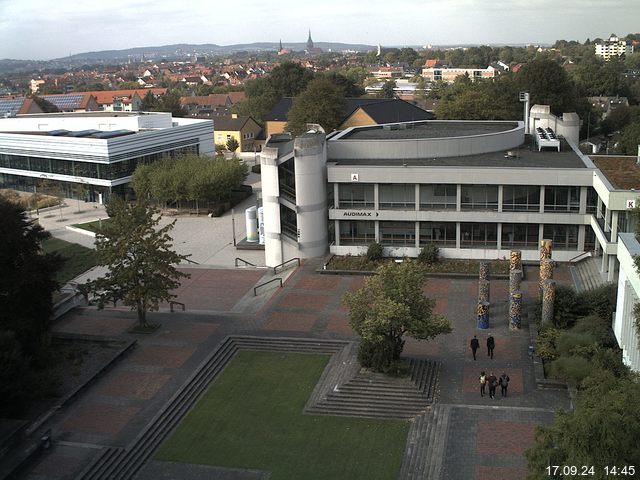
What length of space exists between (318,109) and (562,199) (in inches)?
1606

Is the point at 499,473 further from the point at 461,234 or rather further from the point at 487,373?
the point at 461,234

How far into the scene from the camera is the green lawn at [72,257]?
4544 cm

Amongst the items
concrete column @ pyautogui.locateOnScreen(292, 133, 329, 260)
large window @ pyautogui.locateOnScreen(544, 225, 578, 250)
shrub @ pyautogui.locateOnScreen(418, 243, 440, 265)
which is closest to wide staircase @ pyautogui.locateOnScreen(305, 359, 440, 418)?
shrub @ pyautogui.locateOnScreen(418, 243, 440, 265)

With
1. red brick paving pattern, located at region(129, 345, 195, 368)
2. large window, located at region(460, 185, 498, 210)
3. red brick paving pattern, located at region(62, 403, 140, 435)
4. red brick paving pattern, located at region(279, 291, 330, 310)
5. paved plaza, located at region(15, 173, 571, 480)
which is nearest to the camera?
paved plaza, located at region(15, 173, 571, 480)

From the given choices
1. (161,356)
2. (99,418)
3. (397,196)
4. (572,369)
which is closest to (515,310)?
(572,369)

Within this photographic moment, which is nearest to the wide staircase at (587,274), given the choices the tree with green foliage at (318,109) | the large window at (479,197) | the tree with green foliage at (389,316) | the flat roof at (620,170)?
the flat roof at (620,170)

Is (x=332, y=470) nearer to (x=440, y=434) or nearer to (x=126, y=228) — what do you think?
(x=440, y=434)

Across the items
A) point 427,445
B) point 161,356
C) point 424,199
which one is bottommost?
point 427,445

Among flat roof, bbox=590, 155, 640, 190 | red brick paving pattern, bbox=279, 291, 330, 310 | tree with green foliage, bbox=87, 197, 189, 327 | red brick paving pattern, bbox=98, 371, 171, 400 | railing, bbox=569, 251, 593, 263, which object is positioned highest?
flat roof, bbox=590, 155, 640, 190

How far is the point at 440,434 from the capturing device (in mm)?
24266

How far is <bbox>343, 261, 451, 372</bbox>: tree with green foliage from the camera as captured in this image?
26891 millimetres

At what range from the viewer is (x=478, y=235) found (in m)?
42.9

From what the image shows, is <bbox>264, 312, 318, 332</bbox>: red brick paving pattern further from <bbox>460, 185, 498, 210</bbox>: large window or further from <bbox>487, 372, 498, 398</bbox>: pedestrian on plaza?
<bbox>460, 185, 498, 210</bbox>: large window

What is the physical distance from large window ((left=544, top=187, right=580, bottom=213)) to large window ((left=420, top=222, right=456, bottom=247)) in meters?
5.69
